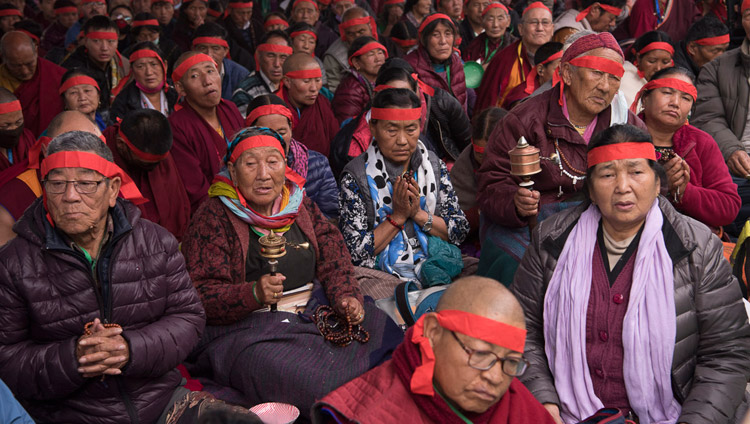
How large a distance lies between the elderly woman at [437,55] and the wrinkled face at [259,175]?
3.25 m

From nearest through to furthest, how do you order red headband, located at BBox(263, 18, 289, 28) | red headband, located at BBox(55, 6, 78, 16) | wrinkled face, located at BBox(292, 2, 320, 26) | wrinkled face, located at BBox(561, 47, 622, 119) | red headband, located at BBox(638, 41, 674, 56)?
1. wrinkled face, located at BBox(561, 47, 622, 119)
2. red headband, located at BBox(638, 41, 674, 56)
3. red headband, located at BBox(263, 18, 289, 28)
4. wrinkled face, located at BBox(292, 2, 320, 26)
5. red headband, located at BBox(55, 6, 78, 16)

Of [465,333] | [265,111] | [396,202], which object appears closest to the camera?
[465,333]

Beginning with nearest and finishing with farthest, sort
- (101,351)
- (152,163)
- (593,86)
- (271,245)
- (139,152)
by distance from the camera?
(101,351)
(271,245)
(593,86)
(139,152)
(152,163)

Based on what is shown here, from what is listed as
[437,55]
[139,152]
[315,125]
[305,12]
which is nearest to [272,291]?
[139,152]

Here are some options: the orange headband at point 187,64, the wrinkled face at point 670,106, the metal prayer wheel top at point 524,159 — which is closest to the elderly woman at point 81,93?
the orange headband at point 187,64

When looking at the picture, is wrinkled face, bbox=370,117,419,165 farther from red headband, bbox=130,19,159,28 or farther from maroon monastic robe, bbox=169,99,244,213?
red headband, bbox=130,19,159,28

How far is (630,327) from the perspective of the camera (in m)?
2.58

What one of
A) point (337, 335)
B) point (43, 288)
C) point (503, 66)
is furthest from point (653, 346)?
point (503, 66)

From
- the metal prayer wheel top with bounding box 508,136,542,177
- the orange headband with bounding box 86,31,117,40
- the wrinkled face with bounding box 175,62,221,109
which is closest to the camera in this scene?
the metal prayer wheel top with bounding box 508,136,542,177

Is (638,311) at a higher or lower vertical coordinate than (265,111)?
lower

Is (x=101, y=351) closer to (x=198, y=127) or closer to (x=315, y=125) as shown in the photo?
(x=198, y=127)

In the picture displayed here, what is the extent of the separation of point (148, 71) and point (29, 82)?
1.19 m

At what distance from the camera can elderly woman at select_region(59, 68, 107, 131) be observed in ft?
18.4

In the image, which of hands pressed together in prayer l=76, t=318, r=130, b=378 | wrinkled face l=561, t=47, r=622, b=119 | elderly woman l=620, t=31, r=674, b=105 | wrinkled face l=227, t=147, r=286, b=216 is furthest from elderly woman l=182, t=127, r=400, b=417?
elderly woman l=620, t=31, r=674, b=105
